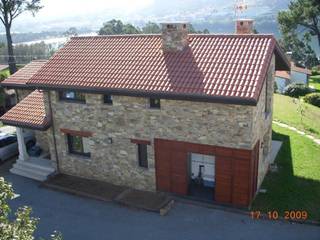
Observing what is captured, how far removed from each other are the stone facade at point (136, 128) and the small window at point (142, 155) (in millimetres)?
252

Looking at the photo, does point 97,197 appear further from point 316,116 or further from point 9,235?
point 316,116

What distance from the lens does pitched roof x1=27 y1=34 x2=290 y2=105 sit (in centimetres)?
1694

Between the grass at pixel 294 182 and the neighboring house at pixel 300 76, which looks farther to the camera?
the neighboring house at pixel 300 76

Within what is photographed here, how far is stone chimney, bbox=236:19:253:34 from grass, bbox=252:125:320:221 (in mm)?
7490

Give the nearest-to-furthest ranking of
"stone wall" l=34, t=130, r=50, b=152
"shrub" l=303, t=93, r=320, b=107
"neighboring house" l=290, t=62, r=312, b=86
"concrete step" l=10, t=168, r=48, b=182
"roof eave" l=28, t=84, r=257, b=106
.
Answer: "roof eave" l=28, t=84, r=257, b=106 → "concrete step" l=10, t=168, r=48, b=182 → "stone wall" l=34, t=130, r=50, b=152 → "shrub" l=303, t=93, r=320, b=107 → "neighboring house" l=290, t=62, r=312, b=86

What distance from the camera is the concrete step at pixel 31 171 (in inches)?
895

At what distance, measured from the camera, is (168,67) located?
62.0 ft

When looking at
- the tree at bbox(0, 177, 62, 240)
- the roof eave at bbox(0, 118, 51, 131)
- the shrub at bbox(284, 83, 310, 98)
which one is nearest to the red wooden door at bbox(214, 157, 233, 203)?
the roof eave at bbox(0, 118, 51, 131)

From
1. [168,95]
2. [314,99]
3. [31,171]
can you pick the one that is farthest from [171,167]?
[314,99]

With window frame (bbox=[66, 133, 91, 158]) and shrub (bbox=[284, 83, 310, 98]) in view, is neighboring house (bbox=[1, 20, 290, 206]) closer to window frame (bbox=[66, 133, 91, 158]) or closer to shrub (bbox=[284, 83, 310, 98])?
window frame (bbox=[66, 133, 91, 158])

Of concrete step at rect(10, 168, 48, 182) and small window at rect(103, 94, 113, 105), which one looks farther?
concrete step at rect(10, 168, 48, 182)


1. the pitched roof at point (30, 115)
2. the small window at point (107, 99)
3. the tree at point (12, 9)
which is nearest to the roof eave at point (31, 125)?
the pitched roof at point (30, 115)

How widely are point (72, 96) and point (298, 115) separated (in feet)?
64.5

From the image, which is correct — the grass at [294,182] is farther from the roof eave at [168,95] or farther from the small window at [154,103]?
the small window at [154,103]
